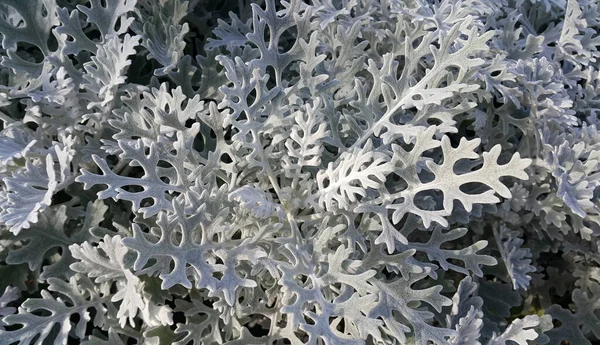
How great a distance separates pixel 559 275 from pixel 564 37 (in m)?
0.83

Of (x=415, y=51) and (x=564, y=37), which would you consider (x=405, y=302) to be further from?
(x=564, y=37)

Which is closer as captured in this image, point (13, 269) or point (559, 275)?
point (13, 269)

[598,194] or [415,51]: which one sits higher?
[415,51]

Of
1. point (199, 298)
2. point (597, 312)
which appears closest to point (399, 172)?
point (199, 298)

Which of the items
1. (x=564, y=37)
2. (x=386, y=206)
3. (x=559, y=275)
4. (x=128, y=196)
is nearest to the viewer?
(x=128, y=196)

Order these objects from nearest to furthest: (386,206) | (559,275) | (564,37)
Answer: (386,206), (564,37), (559,275)

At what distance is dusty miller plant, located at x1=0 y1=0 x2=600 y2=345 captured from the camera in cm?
151

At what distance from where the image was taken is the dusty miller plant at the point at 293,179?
1508 mm

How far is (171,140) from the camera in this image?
5.74ft

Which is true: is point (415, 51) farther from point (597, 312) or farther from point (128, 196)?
point (597, 312)

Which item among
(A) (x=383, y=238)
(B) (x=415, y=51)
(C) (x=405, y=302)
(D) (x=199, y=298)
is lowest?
(D) (x=199, y=298)

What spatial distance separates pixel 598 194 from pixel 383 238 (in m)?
0.84


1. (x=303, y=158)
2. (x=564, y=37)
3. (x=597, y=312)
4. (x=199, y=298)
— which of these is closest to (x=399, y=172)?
(x=303, y=158)

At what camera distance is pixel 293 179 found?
1728 millimetres
